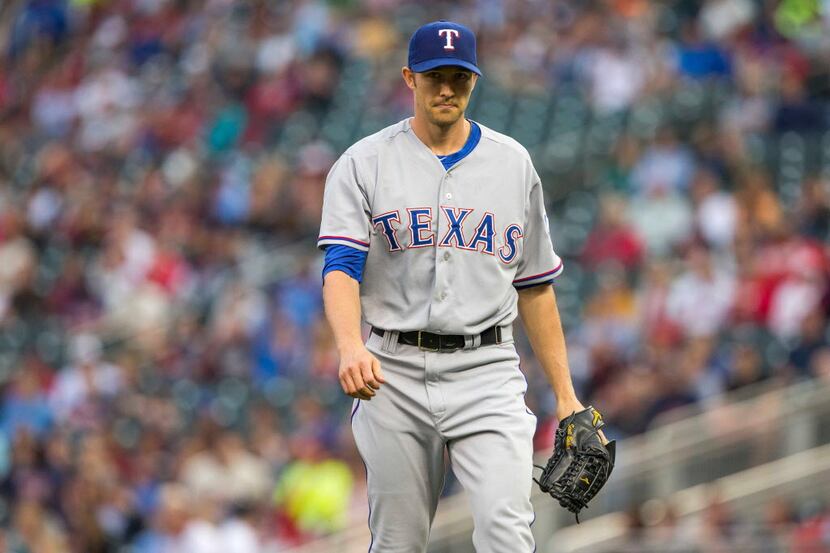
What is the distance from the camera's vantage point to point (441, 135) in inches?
204

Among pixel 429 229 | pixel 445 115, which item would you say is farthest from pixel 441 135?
pixel 429 229

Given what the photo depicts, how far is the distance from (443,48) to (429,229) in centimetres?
53

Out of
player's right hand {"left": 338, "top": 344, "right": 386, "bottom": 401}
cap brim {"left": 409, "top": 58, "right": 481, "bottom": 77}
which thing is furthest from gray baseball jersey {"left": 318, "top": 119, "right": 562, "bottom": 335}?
player's right hand {"left": 338, "top": 344, "right": 386, "bottom": 401}

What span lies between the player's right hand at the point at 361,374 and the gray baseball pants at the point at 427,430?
0.37 metres

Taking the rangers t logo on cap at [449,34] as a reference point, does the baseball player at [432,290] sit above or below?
below

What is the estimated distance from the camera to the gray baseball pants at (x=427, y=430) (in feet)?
16.5

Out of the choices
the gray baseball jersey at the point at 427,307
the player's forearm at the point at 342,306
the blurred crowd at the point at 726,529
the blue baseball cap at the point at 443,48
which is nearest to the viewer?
the player's forearm at the point at 342,306

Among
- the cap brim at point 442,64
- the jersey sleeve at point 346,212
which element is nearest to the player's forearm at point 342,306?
the jersey sleeve at point 346,212

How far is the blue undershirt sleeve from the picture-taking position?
5.02m

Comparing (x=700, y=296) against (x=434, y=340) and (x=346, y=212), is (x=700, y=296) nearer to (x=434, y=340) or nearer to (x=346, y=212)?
(x=434, y=340)

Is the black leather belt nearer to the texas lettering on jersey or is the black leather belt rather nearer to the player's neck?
the texas lettering on jersey

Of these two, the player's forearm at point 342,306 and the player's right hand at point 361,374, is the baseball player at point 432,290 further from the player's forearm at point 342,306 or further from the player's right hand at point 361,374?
the player's right hand at point 361,374

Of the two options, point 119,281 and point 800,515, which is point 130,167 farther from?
point 800,515

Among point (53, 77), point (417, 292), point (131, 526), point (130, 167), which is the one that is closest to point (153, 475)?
point (131, 526)
